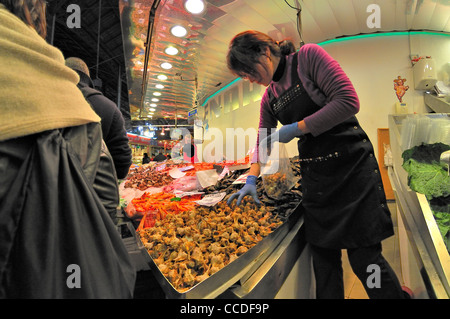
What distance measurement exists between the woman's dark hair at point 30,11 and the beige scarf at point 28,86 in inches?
1.1

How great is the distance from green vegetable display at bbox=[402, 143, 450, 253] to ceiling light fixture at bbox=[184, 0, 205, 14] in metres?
2.98

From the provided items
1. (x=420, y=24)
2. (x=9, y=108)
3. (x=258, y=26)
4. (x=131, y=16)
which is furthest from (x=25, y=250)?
(x=420, y=24)

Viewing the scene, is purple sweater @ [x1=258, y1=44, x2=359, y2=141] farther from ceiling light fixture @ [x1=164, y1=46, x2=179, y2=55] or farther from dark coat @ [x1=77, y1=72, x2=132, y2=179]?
ceiling light fixture @ [x1=164, y1=46, x2=179, y2=55]

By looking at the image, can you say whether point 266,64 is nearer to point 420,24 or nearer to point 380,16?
point 380,16

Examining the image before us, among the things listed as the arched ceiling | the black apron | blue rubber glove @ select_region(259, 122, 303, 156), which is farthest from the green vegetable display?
the arched ceiling

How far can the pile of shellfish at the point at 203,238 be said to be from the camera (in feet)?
2.93

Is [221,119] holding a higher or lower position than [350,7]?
lower

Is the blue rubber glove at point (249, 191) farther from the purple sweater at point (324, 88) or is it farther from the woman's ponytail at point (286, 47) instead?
the woman's ponytail at point (286, 47)

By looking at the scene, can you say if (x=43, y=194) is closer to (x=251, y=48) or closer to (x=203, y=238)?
(x=203, y=238)

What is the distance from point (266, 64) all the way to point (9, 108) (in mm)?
1124

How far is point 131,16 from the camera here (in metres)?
2.94

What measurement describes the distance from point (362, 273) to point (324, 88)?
3.07ft

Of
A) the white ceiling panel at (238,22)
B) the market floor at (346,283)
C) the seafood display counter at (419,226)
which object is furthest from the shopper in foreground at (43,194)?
the white ceiling panel at (238,22)

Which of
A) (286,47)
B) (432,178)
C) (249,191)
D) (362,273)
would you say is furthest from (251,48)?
(432,178)
